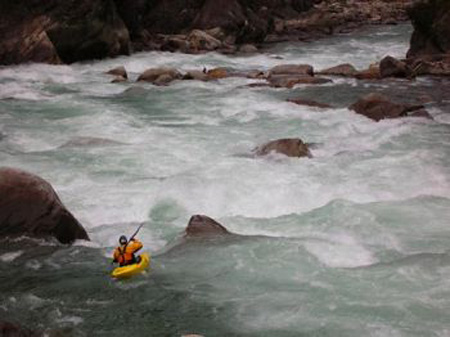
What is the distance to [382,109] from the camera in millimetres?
16406

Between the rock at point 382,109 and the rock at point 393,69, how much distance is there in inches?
207

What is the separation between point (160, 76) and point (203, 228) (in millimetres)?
13906

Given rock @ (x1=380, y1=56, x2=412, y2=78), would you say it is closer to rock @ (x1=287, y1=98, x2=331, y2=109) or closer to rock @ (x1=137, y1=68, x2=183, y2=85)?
rock @ (x1=287, y1=98, x2=331, y2=109)

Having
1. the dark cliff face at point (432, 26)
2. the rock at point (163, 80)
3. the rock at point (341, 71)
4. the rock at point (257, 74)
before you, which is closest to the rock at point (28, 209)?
the rock at point (163, 80)

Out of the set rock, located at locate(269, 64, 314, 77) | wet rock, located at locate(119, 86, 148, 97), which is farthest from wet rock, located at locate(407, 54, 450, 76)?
wet rock, located at locate(119, 86, 148, 97)

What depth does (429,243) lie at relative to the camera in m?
8.89

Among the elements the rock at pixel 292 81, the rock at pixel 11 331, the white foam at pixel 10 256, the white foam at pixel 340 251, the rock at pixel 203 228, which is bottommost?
the rock at pixel 292 81

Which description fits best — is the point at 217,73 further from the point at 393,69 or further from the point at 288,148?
the point at 288,148

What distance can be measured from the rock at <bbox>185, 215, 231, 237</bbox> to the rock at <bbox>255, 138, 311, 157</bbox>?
413cm

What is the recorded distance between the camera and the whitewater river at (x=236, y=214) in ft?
22.9

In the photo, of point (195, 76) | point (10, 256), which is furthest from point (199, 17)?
point (10, 256)

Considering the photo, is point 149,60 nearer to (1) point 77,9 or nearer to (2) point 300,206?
(1) point 77,9

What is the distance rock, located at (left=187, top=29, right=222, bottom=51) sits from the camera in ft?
100

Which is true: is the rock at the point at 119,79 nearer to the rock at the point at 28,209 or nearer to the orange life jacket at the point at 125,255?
the rock at the point at 28,209
